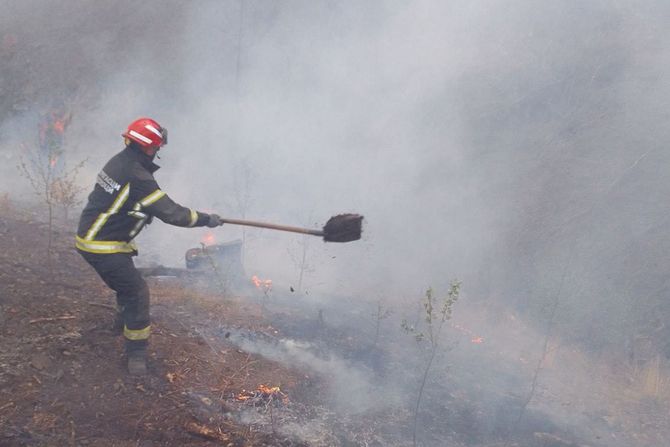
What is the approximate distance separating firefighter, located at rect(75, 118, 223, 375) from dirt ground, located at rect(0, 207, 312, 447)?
1.00ft

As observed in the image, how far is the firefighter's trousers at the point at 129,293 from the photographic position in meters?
3.54

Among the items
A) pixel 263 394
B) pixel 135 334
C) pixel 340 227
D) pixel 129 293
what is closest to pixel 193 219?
pixel 129 293

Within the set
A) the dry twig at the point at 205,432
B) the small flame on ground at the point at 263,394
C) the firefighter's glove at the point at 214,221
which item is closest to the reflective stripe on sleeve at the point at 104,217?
the firefighter's glove at the point at 214,221

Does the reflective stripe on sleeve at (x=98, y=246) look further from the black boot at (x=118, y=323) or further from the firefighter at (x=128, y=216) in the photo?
the black boot at (x=118, y=323)

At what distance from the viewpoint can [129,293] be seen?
11.9 feet

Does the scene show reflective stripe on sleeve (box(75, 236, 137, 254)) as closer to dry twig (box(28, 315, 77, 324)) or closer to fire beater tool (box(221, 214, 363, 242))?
fire beater tool (box(221, 214, 363, 242))

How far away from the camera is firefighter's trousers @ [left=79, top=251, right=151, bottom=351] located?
3.54 m

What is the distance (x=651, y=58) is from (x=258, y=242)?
7.90m

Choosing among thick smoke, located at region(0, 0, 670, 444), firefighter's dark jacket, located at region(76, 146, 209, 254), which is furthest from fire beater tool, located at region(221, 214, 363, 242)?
thick smoke, located at region(0, 0, 670, 444)

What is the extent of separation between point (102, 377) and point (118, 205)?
128 cm

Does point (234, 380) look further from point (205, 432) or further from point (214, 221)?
point (214, 221)

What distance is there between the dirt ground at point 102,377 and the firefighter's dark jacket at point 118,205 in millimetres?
907

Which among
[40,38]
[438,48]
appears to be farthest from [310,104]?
[40,38]

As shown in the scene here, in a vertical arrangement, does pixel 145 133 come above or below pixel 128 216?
above
